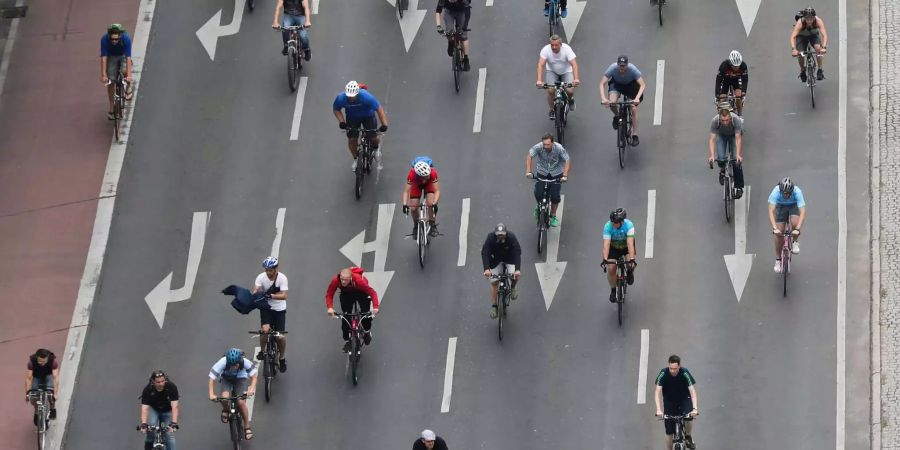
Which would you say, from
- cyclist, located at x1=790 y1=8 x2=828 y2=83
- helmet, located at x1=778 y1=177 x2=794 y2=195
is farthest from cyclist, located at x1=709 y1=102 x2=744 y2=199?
cyclist, located at x1=790 y1=8 x2=828 y2=83

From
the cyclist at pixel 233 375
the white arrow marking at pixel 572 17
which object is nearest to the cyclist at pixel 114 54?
the white arrow marking at pixel 572 17

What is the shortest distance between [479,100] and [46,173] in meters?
8.36

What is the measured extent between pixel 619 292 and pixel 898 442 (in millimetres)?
5508

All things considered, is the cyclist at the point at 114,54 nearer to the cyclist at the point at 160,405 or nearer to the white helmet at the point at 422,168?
the white helmet at the point at 422,168

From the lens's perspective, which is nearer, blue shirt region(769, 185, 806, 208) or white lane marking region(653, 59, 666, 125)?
blue shirt region(769, 185, 806, 208)

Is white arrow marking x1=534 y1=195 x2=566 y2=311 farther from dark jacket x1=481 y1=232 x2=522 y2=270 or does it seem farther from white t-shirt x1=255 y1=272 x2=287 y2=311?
white t-shirt x1=255 y1=272 x2=287 y2=311

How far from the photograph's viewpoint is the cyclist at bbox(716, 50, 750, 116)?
49.3m

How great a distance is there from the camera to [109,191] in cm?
5059

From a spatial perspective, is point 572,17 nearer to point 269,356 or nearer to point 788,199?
point 788,199

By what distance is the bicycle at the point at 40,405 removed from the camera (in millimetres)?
44875

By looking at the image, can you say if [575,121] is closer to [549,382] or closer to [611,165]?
[611,165]

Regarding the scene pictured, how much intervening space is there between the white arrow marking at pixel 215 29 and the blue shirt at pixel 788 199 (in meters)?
13.2

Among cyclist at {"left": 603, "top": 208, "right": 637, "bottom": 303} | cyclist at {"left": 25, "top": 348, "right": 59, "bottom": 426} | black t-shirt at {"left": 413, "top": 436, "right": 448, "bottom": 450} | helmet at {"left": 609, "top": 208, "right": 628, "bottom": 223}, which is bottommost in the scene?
black t-shirt at {"left": 413, "top": 436, "right": 448, "bottom": 450}

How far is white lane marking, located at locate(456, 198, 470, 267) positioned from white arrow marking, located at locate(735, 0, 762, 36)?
7.31m
